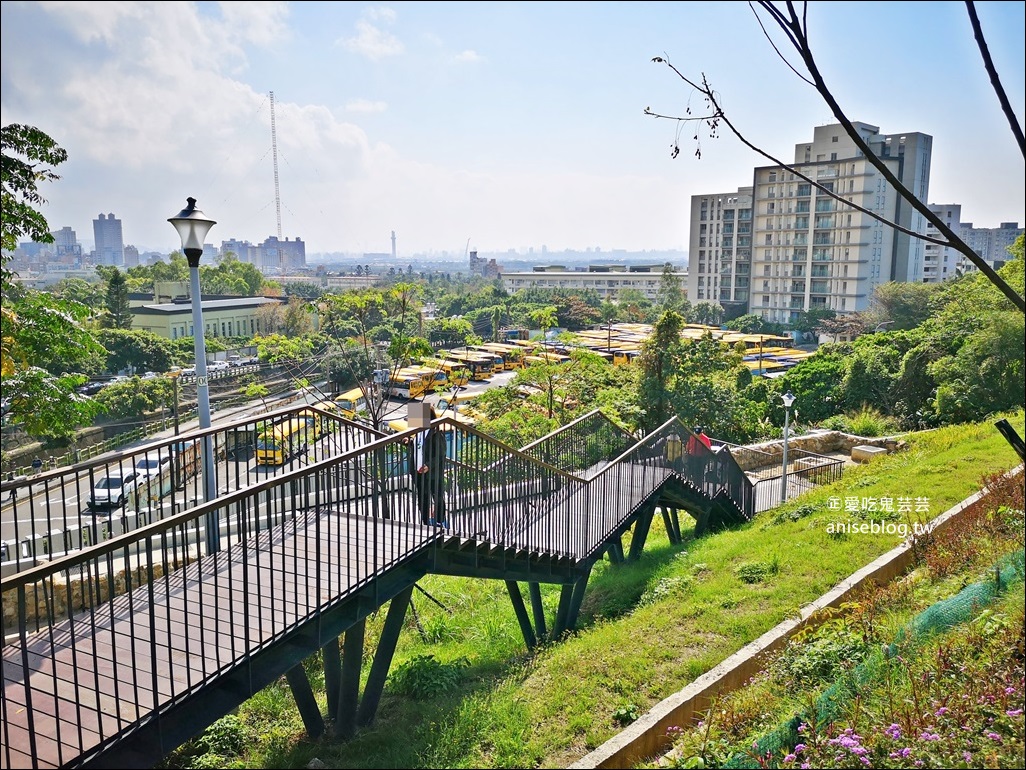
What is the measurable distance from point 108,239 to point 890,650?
93320 mm

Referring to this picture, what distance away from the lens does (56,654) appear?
389 centimetres

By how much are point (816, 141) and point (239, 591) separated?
71.5 metres

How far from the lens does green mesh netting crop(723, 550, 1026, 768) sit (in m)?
3.92

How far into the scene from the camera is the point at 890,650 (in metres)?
4.64

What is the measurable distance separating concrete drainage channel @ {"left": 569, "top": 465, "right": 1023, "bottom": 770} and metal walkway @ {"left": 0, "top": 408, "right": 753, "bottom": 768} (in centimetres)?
171

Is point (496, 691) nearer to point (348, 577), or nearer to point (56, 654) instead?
point (348, 577)

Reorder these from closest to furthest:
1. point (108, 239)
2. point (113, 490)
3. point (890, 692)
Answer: point (890, 692) → point (113, 490) → point (108, 239)

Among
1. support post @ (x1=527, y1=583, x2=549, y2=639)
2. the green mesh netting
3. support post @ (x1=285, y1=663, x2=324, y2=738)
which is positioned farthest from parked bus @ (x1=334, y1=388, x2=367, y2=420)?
the green mesh netting

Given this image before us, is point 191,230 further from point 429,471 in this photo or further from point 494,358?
point 494,358

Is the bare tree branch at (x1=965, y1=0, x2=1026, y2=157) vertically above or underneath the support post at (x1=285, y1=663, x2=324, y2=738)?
above

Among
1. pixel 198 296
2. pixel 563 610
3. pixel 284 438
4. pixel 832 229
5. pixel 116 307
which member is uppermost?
pixel 832 229

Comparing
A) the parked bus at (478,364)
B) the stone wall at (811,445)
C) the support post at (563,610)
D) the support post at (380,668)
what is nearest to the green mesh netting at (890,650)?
the support post at (380,668)

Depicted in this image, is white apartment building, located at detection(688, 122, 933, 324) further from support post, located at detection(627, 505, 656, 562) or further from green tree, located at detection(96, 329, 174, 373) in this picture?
support post, located at detection(627, 505, 656, 562)

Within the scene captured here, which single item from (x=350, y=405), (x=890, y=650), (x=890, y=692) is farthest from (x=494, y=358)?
(x=890, y=692)
